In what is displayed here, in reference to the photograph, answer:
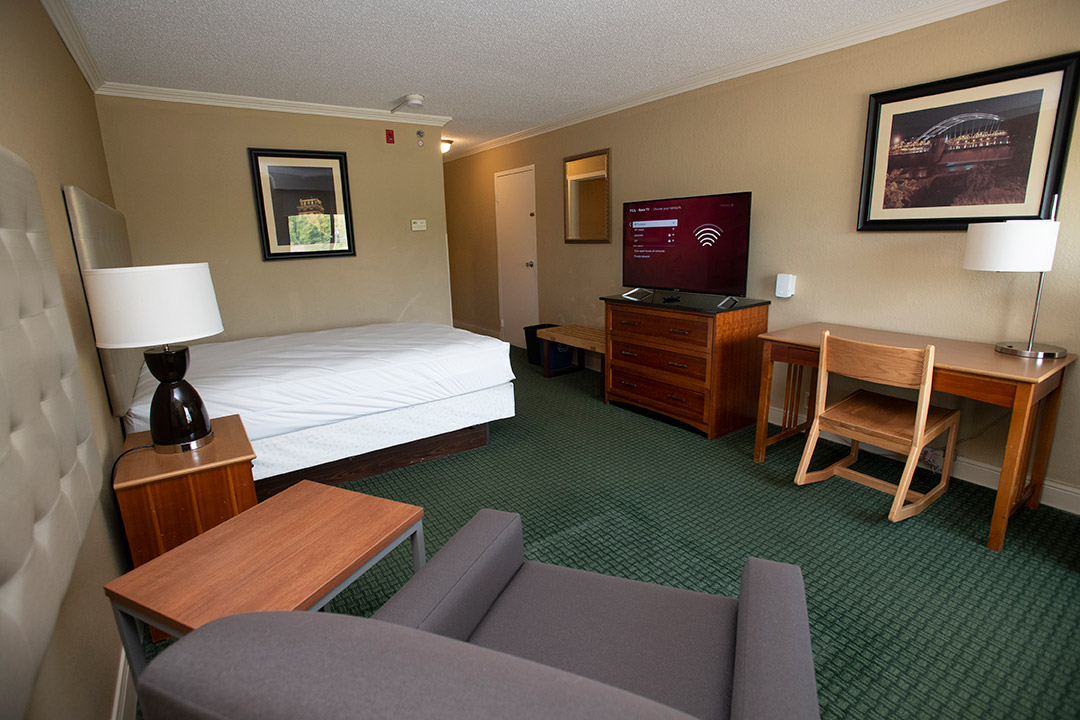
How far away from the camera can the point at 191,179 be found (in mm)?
3689

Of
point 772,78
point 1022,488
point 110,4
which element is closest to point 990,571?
point 1022,488

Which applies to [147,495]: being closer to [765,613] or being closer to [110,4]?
[765,613]

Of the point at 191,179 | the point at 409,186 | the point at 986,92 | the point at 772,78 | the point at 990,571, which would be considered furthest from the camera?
the point at 409,186

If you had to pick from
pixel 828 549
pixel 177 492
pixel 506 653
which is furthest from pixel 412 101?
pixel 506 653

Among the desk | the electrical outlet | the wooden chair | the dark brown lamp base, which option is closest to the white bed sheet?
the dark brown lamp base

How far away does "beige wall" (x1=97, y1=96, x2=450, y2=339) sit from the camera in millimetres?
3543

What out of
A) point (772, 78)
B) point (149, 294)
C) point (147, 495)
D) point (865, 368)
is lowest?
point (147, 495)

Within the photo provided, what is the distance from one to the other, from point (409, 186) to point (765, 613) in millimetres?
4395

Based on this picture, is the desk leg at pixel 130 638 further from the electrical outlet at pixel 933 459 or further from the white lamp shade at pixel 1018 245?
the electrical outlet at pixel 933 459

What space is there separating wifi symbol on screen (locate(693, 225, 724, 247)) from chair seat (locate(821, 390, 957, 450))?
1.30 metres

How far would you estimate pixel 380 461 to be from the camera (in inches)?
115

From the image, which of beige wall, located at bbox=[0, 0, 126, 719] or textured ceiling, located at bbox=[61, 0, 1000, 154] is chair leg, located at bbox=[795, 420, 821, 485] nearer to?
textured ceiling, located at bbox=[61, 0, 1000, 154]

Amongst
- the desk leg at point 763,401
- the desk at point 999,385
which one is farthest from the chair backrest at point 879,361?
the desk leg at point 763,401

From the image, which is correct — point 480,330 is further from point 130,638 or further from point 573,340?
point 130,638
